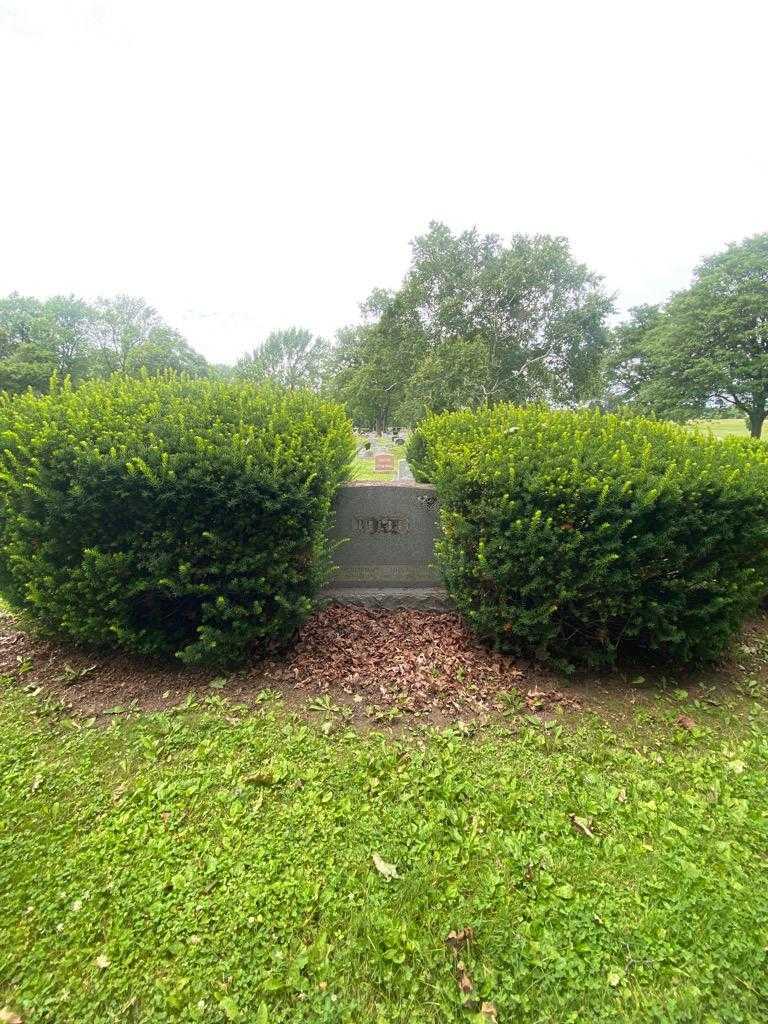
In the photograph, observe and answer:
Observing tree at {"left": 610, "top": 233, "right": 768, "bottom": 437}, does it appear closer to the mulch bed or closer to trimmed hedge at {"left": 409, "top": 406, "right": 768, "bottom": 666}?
trimmed hedge at {"left": 409, "top": 406, "right": 768, "bottom": 666}

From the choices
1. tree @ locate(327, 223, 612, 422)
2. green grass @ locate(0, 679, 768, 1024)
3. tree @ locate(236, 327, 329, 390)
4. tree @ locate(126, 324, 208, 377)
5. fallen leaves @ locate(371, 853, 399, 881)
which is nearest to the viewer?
green grass @ locate(0, 679, 768, 1024)

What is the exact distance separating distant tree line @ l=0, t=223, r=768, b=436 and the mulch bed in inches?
744

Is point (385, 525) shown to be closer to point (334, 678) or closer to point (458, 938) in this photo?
point (334, 678)

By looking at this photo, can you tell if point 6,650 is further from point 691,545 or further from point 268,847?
point 691,545

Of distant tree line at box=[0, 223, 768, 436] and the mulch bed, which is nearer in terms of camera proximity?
the mulch bed

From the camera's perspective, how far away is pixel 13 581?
11.4ft

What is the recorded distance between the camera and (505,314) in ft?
84.2

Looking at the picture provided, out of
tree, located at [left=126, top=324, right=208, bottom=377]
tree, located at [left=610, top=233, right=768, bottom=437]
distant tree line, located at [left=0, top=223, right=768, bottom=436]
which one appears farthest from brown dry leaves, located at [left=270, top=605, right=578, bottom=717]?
tree, located at [left=126, top=324, right=208, bottom=377]

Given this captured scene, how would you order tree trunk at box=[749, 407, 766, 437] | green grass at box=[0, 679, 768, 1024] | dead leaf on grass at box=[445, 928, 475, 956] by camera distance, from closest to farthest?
1. green grass at box=[0, 679, 768, 1024]
2. dead leaf on grass at box=[445, 928, 475, 956]
3. tree trunk at box=[749, 407, 766, 437]

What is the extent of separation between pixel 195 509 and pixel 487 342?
82.5 ft

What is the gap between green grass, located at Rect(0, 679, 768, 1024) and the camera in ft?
5.20

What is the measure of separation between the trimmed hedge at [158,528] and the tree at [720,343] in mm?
26939

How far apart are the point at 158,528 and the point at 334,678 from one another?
68.0 inches

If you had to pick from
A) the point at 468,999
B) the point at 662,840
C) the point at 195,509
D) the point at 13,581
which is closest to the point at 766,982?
the point at 662,840
